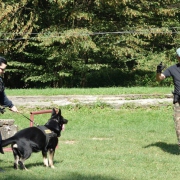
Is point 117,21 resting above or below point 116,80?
above

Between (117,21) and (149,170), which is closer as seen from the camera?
(149,170)

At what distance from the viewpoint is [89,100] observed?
1809 cm

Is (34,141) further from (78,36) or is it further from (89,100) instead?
(78,36)

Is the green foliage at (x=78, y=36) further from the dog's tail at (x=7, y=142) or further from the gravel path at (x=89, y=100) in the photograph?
the dog's tail at (x=7, y=142)

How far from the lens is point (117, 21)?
28.0 m

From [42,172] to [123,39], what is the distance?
1776 centimetres

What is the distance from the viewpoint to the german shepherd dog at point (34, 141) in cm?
866

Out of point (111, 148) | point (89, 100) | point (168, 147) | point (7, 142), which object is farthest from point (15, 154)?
point (89, 100)

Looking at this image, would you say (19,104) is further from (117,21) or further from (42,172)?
(117,21)

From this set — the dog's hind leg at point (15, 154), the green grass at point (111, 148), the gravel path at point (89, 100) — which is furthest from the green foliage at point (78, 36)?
the dog's hind leg at point (15, 154)

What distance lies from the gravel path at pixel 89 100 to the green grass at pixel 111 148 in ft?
0.84

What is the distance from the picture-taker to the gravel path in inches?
706

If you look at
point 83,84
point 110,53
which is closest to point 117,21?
point 110,53

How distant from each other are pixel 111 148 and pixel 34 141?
329 cm
